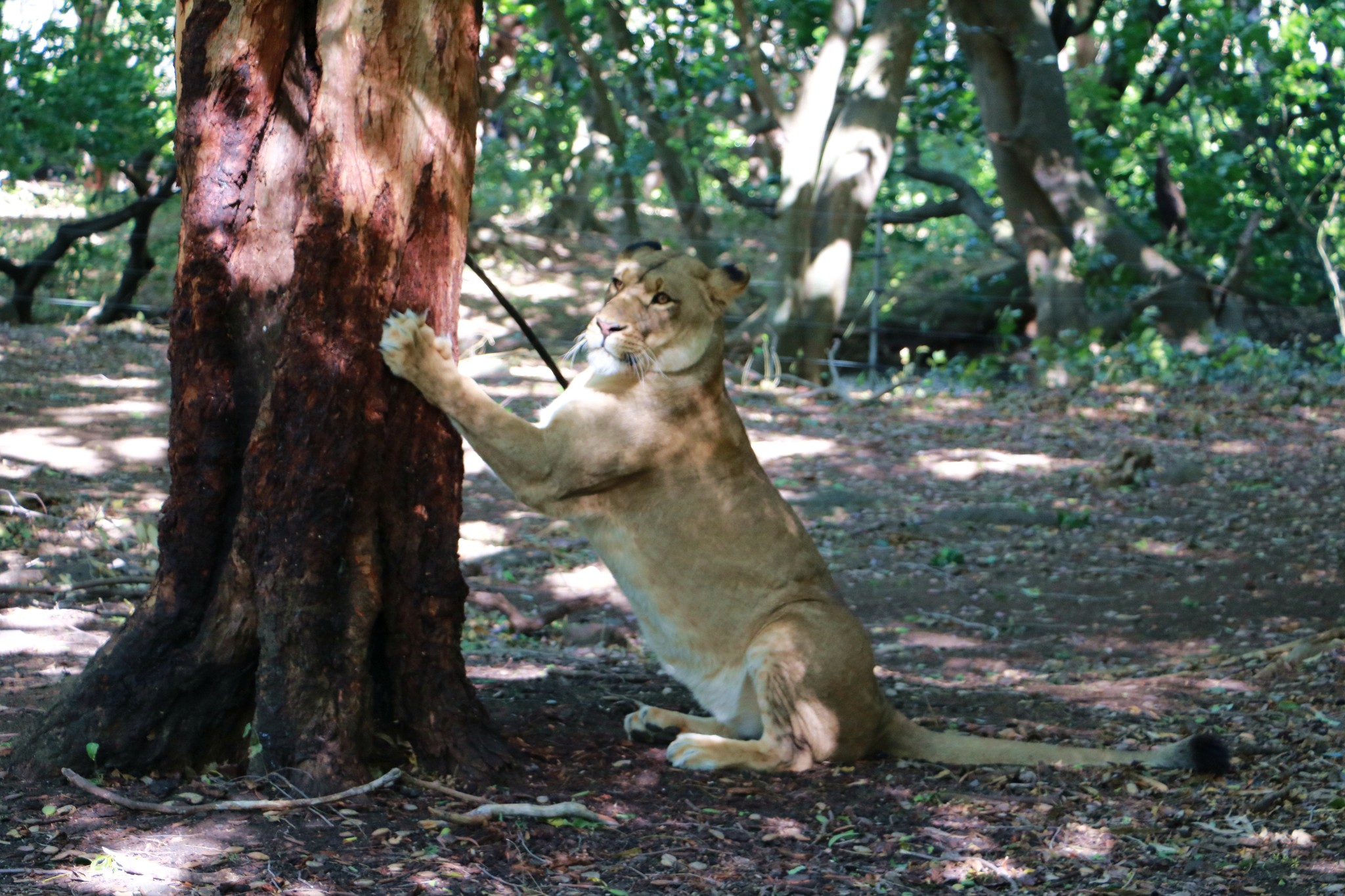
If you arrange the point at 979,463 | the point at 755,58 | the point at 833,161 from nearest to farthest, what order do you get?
1. the point at 979,463
2. the point at 755,58
3. the point at 833,161

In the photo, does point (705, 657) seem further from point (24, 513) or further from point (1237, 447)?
→ point (1237, 447)

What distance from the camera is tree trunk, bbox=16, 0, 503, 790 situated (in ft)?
11.8

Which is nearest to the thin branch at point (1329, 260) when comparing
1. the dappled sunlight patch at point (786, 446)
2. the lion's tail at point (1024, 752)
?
the dappled sunlight patch at point (786, 446)

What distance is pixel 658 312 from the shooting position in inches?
186

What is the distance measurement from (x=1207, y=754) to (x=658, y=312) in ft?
7.87

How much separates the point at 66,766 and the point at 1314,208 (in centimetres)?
1618

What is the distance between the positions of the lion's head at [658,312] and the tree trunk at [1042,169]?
11.4 meters

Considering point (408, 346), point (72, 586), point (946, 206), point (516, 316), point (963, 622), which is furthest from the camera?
point (946, 206)

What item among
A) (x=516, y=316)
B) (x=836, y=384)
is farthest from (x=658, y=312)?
(x=836, y=384)

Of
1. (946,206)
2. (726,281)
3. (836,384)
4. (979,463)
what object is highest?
(946,206)

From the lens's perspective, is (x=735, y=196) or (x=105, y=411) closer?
(x=105, y=411)

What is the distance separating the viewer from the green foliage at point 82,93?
41.3 ft

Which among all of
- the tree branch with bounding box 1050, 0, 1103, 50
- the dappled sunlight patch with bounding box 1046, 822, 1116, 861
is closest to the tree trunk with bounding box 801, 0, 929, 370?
the tree branch with bounding box 1050, 0, 1103, 50

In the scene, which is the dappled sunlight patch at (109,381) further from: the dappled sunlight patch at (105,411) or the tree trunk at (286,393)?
the tree trunk at (286,393)
